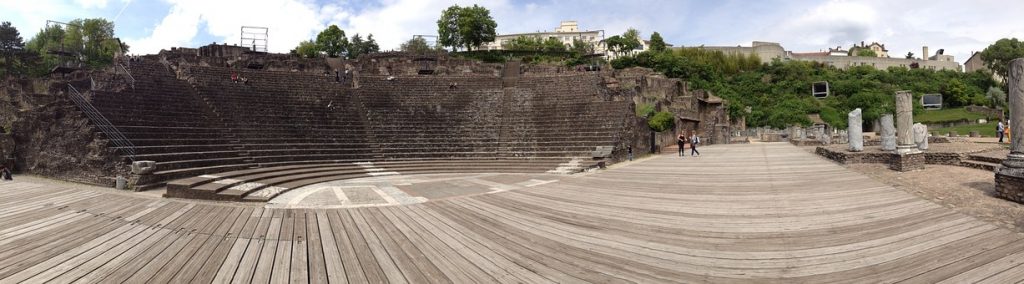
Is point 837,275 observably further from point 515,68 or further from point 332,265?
point 515,68

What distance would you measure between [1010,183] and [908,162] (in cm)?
538

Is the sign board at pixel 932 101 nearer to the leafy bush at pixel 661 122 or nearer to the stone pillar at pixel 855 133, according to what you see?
the leafy bush at pixel 661 122

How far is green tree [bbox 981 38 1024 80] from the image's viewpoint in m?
72.8

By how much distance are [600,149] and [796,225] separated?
10127mm

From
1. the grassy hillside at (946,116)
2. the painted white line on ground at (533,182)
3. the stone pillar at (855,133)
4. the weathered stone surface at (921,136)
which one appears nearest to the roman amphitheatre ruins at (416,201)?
the painted white line on ground at (533,182)

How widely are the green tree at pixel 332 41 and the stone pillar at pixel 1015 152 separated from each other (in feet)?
191

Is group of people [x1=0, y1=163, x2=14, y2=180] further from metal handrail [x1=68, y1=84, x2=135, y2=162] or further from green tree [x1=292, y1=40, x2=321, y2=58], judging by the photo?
green tree [x1=292, y1=40, x2=321, y2=58]

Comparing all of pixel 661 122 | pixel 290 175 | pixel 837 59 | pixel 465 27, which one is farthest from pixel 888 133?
pixel 837 59

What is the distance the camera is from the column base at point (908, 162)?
11.6 meters

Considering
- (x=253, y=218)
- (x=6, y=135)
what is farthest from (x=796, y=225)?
(x=6, y=135)

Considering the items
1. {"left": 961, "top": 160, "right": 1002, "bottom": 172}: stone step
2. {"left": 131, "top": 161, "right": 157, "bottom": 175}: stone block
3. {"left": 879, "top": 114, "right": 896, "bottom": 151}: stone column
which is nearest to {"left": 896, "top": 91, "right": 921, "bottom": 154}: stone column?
{"left": 961, "top": 160, "right": 1002, "bottom": 172}: stone step

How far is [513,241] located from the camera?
208 inches

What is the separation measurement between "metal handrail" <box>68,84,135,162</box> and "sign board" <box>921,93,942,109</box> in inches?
3434

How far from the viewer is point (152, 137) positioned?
11.9m
